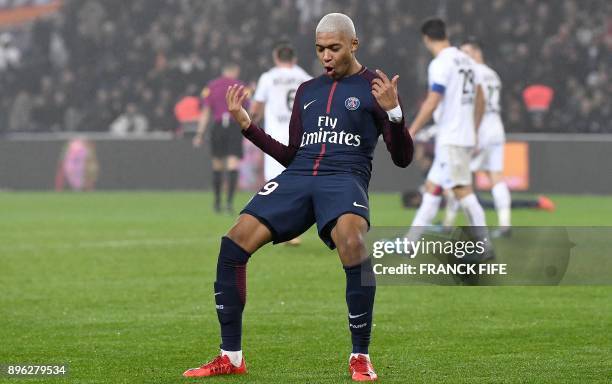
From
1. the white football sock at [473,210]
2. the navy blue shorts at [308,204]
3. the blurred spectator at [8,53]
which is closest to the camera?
the navy blue shorts at [308,204]

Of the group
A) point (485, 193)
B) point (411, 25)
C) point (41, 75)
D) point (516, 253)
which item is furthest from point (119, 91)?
point (516, 253)

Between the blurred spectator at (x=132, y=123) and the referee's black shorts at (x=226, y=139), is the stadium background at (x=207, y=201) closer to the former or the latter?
the blurred spectator at (x=132, y=123)

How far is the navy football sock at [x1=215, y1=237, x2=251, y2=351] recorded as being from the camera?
644 centimetres

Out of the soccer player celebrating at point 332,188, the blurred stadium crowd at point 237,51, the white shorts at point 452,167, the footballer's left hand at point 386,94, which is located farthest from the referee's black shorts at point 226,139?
the footballer's left hand at point 386,94

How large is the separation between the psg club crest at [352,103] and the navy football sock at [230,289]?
2.77 feet

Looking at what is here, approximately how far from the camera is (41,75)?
3086 cm

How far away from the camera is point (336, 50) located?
6453 mm

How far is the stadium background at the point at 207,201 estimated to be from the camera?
7504mm

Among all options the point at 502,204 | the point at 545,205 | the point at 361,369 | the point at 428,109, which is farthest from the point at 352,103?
the point at 545,205

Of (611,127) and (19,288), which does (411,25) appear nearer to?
(611,127)

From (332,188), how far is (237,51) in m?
22.1

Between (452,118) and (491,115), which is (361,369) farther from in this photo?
(491,115)

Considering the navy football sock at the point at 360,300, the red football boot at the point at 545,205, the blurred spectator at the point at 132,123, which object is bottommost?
the red football boot at the point at 545,205

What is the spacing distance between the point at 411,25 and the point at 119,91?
6930mm
